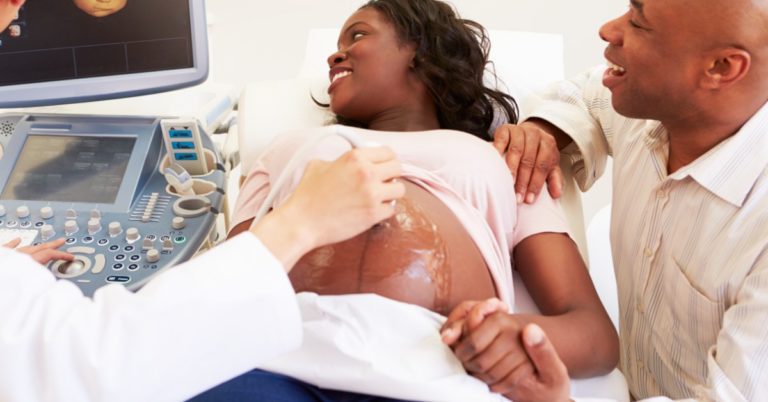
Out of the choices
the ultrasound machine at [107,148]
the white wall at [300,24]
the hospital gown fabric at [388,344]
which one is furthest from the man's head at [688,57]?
the white wall at [300,24]

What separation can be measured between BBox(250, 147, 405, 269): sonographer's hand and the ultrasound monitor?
25.4 inches

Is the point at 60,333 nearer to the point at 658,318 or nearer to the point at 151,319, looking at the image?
the point at 151,319

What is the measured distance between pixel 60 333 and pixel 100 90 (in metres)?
0.79

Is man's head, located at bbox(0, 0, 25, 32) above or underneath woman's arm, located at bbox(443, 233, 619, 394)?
above

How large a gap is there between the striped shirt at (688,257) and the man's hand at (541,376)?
204mm

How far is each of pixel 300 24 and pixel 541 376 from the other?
8.81 ft

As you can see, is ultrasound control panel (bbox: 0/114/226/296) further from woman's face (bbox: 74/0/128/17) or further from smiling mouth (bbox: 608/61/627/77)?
smiling mouth (bbox: 608/61/627/77)

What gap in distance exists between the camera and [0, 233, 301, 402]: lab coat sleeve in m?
0.80

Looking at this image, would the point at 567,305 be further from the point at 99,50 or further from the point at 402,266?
the point at 99,50

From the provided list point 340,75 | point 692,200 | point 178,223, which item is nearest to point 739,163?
point 692,200

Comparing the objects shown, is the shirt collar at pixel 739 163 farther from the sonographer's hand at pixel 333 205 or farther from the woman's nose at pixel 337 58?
the woman's nose at pixel 337 58

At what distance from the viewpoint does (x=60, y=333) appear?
80 cm

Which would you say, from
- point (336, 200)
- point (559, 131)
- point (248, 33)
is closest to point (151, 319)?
point (336, 200)

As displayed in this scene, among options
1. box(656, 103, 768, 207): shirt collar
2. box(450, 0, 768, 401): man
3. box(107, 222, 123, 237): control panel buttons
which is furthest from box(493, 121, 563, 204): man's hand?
box(107, 222, 123, 237): control panel buttons
